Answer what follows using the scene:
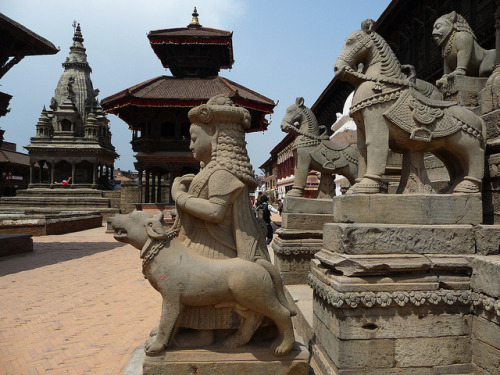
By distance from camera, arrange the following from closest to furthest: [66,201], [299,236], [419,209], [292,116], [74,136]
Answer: [419,209]
[299,236]
[292,116]
[66,201]
[74,136]

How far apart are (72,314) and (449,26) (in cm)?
655

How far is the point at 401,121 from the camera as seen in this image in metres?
3.07

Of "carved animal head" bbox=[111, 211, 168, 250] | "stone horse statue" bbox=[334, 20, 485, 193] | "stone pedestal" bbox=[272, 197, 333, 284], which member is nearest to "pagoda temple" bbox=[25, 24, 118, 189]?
"stone pedestal" bbox=[272, 197, 333, 284]

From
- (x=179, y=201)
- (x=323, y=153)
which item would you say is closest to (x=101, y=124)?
(x=323, y=153)

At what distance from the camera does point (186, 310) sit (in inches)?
103

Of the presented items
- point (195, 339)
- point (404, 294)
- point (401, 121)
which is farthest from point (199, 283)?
point (401, 121)

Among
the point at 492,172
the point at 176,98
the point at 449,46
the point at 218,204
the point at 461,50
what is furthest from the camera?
the point at 176,98

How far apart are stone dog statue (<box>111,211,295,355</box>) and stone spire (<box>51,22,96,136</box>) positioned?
31665mm

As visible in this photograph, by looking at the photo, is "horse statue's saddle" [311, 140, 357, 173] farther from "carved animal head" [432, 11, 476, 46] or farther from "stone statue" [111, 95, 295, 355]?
"stone statue" [111, 95, 295, 355]

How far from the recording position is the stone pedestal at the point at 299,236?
532 centimetres

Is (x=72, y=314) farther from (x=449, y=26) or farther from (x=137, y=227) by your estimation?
(x=449, y=26)

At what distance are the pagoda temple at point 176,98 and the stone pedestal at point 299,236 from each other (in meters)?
12.1

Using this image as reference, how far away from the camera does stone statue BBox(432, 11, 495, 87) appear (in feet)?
13.4

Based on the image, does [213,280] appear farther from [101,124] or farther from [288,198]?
[101,124]
